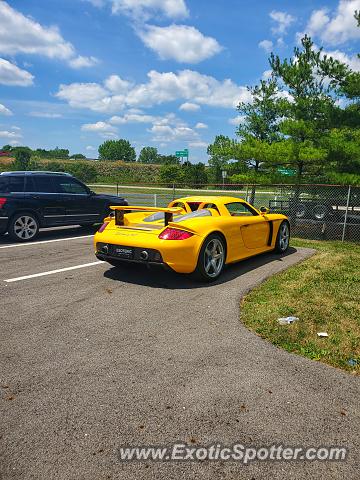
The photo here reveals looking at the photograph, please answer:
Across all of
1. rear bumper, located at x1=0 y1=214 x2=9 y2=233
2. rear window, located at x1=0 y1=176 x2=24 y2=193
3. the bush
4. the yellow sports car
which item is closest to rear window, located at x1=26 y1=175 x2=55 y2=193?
rear window, located at x1=0 y1=176 x2=24 y2=193

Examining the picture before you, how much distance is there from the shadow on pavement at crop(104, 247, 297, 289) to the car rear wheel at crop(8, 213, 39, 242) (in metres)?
3.95

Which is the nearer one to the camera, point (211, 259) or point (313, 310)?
point (313, 310)

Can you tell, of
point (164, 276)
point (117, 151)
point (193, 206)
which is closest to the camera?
point (164, 276)

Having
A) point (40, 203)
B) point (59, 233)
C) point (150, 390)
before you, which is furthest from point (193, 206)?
point (59, 233)

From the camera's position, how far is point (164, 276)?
6016 mm

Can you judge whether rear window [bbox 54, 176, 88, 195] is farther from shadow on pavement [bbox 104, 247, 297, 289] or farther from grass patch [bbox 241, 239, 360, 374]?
grass patch [bbox 241, 239, 360, 374]

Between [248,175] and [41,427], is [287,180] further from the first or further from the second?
[41,427]

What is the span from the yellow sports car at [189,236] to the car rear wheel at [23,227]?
4.04 metres

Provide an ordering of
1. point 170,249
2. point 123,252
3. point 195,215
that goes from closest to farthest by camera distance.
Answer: point 170,249
point 123,252
point 195,215

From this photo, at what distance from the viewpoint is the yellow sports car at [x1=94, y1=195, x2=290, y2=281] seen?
17.0 feet

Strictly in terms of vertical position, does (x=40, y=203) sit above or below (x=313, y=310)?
above

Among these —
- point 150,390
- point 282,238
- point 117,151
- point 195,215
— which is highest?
point 117,151

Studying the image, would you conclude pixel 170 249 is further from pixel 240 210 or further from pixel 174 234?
pixel 240 210

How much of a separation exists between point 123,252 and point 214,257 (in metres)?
1.48
